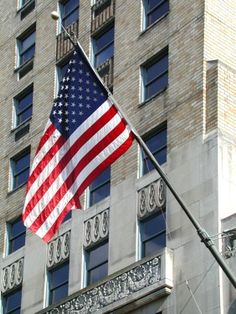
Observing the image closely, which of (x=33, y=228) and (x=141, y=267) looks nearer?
(x=33, y=228)

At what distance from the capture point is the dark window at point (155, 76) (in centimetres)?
3459

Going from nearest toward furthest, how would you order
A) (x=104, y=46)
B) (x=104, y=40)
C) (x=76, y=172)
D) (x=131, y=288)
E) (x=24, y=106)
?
(x=76, y=172) < (x=131, y=288) < (x=104, y=46) < (x=104, y=40) < (x=24, y=106)

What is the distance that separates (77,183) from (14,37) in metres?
19.7

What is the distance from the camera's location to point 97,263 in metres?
34.1

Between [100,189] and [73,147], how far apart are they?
30.3ft

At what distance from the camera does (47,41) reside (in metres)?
41.9

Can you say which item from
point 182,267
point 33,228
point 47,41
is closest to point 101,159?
point 33,228

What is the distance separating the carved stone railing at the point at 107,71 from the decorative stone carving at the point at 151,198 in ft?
17.7

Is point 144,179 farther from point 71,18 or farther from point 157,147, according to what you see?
point 71,18

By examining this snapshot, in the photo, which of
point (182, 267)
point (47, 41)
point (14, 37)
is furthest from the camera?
point (14, 37)

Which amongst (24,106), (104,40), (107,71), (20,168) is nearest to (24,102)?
(24,106)

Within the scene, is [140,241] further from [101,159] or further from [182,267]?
[101,159]

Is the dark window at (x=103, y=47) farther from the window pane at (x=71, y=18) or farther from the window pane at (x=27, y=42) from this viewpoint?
the window pane at (x=27, y=42)

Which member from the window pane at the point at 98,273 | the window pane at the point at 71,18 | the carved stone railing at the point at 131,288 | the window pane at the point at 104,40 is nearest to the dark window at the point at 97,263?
the window pane at the point at 98,273
